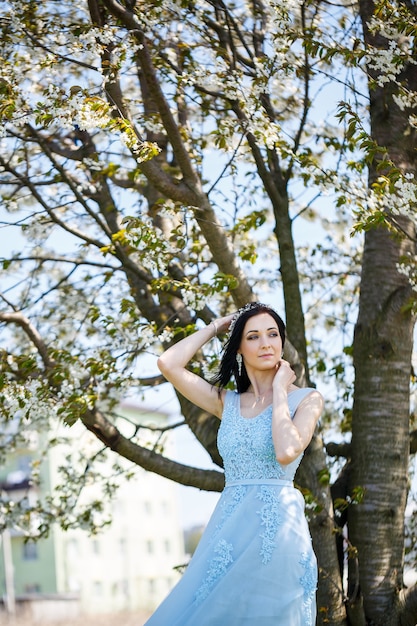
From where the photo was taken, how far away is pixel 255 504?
3770mm

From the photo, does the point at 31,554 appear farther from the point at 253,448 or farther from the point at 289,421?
the point at 289,421

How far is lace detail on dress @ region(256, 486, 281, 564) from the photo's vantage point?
364 centimetres

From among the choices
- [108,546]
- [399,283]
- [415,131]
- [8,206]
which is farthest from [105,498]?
[108,546]

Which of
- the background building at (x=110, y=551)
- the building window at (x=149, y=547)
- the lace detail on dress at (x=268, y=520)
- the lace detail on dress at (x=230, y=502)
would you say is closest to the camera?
the lace detail on dress at (x=268, y=520)

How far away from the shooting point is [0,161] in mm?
6570

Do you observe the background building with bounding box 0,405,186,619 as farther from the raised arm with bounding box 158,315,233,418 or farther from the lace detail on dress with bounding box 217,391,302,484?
the lace detail on dress with bounding box 217,391,302,484

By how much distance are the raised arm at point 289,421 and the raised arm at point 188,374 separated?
0.40 meters

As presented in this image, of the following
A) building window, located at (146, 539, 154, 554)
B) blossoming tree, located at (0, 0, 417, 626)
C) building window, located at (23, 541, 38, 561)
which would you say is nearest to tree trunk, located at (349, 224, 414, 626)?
blossoming tree, located at (0, 0, 417, 626)

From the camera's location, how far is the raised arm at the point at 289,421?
3658mm

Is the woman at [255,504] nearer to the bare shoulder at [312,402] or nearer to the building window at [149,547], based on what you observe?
the bare shoulder at [312,402]

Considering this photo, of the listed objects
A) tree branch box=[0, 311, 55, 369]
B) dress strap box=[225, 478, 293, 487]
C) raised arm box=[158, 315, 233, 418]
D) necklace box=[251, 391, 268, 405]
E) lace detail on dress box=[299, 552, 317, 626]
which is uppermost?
tree branch box=[0, 311, 55, 369]

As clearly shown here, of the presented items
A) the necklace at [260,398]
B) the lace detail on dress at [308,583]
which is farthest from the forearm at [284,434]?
the lace detail on dress at [308,583]

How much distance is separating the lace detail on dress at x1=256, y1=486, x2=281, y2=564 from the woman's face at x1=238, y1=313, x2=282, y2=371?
0.58 meters

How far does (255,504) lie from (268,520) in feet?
0.31
